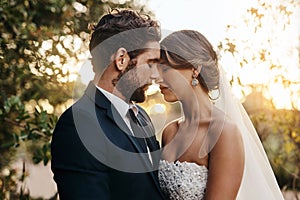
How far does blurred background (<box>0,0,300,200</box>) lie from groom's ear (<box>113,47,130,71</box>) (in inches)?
46.7

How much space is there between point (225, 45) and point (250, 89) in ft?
2.27

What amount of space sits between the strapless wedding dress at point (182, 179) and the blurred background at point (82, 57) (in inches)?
38.9

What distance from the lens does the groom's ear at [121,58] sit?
279cm

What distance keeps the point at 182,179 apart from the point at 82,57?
6.09 feet

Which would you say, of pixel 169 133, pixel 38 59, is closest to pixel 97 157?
pixel 169 133

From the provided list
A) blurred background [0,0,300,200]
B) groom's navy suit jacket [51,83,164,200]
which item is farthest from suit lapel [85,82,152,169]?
blurred background [0,0,300,200]

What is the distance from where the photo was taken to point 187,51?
307 cm

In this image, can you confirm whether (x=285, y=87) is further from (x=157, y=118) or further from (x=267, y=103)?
(x=157, y=118)

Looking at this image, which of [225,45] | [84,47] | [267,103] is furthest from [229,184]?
[267,103]

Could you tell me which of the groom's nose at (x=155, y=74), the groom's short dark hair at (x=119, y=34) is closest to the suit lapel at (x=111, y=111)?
the groom's short dark hair at (x=119, y=34)

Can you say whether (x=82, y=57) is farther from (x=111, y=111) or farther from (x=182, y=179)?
(x=111, y=111)

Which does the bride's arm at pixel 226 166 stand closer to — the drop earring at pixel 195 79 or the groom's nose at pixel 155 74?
the drop earring at pixel 195 79

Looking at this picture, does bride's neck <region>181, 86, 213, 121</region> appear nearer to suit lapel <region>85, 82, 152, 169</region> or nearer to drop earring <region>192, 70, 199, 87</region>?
drop earring <region>192, 70, 199, 87</region>

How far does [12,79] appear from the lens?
15.8ft
